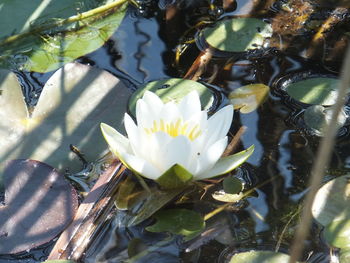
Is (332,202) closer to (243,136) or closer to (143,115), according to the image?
(243,136)

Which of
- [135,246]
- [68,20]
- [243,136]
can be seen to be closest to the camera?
[135,246]

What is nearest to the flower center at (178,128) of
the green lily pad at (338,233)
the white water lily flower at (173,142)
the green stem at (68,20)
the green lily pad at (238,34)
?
the white water lily flower at (173,142)

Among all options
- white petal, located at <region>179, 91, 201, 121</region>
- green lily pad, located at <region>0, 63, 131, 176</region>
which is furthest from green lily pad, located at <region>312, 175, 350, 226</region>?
green lily pad, located at <region>0, 63, 131, 176</region>

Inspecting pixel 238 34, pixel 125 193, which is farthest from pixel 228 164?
pixel 238 34

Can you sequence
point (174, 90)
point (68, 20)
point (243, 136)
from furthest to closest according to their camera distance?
point (68, 20) → point (174, 90) → point (243, 136)

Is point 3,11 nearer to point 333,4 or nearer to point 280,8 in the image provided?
point 280,8

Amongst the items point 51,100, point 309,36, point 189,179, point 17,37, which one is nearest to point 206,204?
point 189,179
